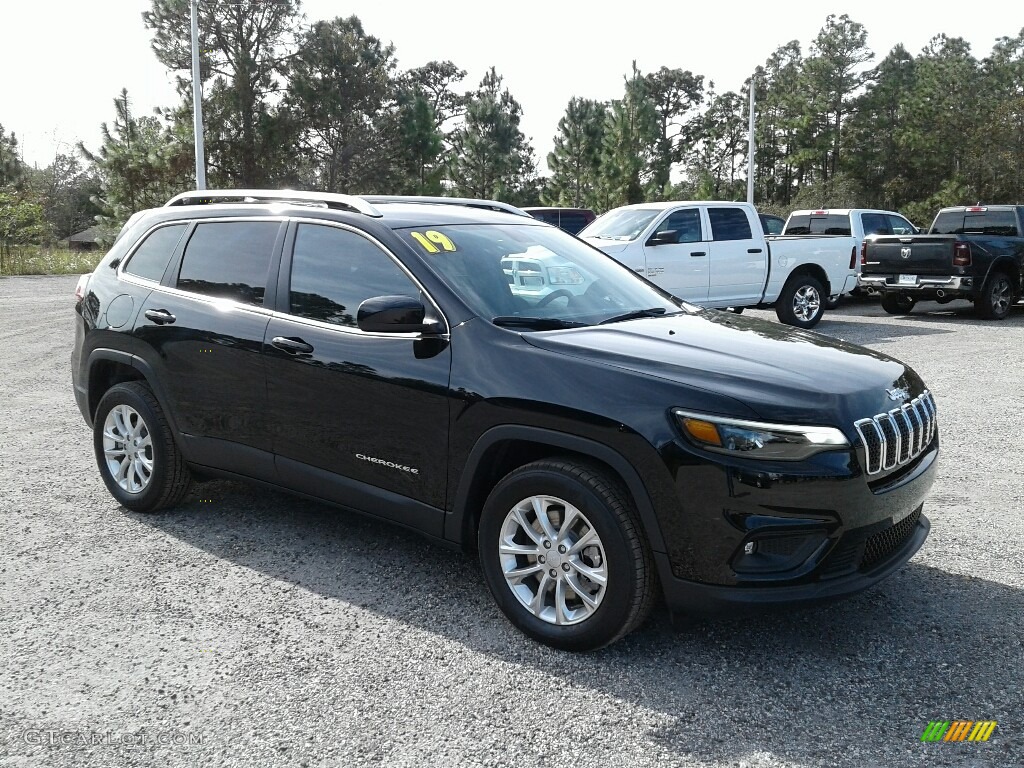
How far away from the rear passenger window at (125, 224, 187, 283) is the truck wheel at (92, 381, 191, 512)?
25.6 inches

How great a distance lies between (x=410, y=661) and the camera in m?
3.55

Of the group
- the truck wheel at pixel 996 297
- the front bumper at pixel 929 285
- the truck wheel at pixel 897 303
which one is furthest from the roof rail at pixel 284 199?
the truck wheel at pixel 897 303

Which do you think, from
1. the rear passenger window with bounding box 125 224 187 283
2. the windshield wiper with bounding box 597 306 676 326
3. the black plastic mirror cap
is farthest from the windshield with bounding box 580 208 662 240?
the black plastic mirror cap

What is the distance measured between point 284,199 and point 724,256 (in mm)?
10008

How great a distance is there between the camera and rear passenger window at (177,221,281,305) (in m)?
4.70

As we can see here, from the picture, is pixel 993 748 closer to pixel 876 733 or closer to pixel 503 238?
pixel 876 733

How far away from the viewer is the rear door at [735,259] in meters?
13.8

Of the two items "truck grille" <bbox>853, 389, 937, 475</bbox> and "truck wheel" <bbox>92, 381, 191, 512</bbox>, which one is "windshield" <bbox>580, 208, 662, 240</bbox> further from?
"truck grille" <bbox>853, 389, 937, 475</bbox>

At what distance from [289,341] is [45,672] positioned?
1726 mm

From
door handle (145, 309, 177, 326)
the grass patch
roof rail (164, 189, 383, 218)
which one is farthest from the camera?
the grass patch

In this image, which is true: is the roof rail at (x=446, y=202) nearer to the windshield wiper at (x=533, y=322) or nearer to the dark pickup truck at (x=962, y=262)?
the windshield wiper at (x=533, y=322)

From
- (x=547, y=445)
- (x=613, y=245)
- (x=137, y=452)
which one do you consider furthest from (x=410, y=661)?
(x=613, y=245)

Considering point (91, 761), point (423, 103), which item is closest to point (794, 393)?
point (91, 761)

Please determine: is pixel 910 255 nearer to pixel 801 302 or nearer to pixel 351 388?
pixel 801 302
